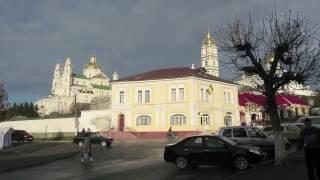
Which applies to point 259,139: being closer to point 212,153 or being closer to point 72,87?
point 212,153

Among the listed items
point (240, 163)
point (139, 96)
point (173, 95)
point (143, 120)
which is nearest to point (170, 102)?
point (173, 95)

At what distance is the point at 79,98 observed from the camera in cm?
17862

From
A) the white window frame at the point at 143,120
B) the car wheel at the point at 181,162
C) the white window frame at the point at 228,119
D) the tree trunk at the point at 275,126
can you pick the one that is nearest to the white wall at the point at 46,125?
the white window frame at the point at 143,120

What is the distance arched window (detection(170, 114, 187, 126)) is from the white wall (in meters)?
19.5

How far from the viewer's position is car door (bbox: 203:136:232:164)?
69.0ft

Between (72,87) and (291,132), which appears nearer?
(291,132)

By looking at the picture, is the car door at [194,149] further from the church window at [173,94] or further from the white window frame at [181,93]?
the church window at [173,94]

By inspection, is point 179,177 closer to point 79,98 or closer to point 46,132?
point 46,132

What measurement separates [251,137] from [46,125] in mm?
70119

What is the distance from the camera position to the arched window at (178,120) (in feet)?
254

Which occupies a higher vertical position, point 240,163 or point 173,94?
point 173,94

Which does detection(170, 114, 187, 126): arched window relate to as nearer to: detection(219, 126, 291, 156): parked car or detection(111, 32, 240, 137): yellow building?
detection(111, 32, 240, 137): yellow building

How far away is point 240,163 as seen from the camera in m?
20.8

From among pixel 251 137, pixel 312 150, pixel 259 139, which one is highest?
pixel 251 137
